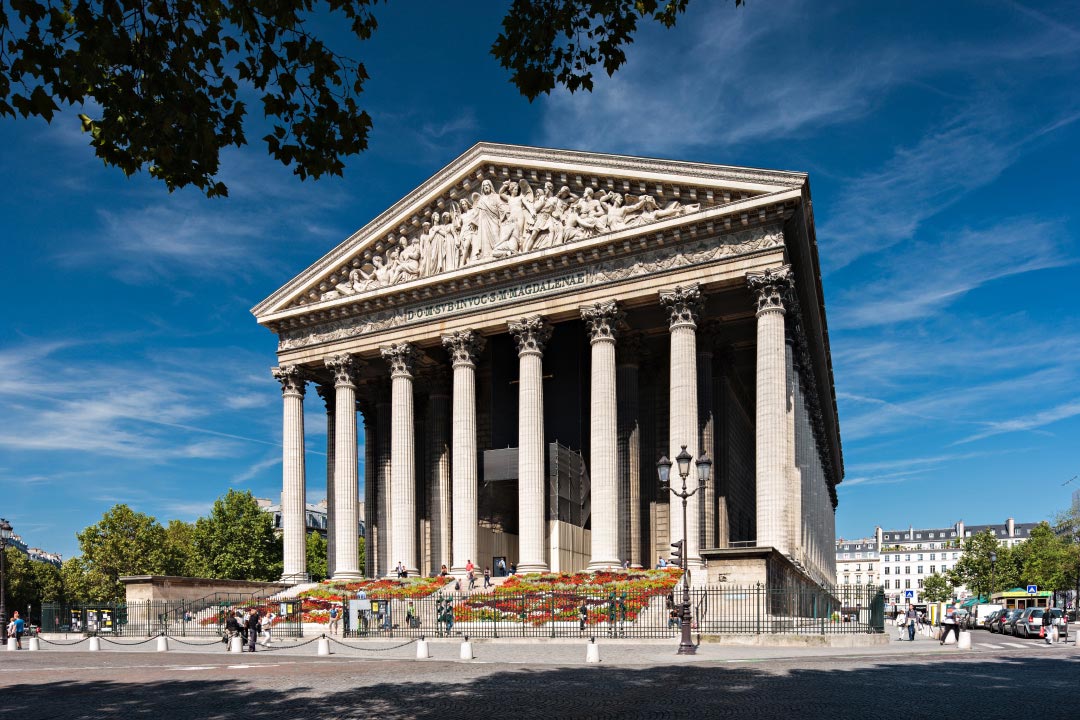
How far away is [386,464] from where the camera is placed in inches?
2055

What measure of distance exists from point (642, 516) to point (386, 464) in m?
15.4

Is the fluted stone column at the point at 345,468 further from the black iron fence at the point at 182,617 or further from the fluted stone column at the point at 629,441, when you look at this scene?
the fluted stone column at the point at 629,441

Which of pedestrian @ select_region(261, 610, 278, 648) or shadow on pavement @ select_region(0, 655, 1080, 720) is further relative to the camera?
pedestrian @ select_region(261, 610, 278, 648)

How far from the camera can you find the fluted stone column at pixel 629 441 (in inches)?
1732

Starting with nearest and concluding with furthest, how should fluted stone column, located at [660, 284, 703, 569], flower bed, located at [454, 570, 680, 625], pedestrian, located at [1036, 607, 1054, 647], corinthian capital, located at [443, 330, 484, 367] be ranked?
flower bed, located at [454, 570, 680, 625] < pedestrian, located at [1036, 607, 1054, 647] < fluted stone column, located at [660, 284, 703, 569] < corinthian capital, located at [443, 330, 484, 367]

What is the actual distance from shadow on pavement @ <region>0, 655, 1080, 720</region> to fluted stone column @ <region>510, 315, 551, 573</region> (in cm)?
1901

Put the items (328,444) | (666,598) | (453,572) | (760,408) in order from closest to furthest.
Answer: (666,598)
(760,408)
(453,572)
(328,444)

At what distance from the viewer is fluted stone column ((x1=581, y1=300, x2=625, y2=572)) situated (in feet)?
125

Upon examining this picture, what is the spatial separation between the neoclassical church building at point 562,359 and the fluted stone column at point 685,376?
83 millimetres

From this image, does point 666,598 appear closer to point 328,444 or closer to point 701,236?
point 701,236

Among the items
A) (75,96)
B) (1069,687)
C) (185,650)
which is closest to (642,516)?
(185,650)

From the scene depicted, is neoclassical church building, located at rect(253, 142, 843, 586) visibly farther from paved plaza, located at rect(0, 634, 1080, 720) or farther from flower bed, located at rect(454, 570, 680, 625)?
paved plaza, located at rect(0, 634, 1080, 720)

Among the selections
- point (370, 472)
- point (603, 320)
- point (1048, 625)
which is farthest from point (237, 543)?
point (1048, 625)

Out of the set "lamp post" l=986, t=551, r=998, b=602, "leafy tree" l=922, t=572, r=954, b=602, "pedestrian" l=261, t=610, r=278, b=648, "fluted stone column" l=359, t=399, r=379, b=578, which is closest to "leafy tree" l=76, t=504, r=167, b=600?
"fluted stone column" l=359, t=399, r=379, b=578
